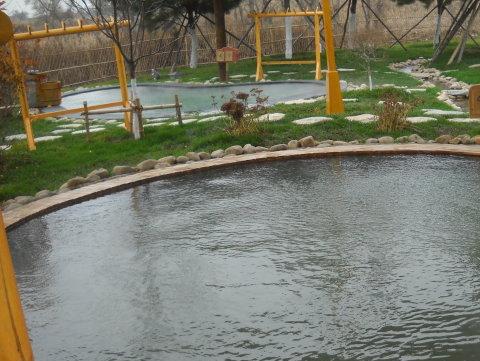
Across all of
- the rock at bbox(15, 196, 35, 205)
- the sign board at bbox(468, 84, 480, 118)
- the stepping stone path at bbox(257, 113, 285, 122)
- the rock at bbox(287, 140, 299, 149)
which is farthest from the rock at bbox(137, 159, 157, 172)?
the sign board at bbox(468, 84, 480, 118)

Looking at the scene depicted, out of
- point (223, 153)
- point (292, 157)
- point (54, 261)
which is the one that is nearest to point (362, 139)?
point (292, 157)

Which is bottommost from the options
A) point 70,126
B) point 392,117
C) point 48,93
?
point 70,126

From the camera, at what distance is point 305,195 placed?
5910mm

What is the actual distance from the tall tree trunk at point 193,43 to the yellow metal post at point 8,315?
19530 millimetres

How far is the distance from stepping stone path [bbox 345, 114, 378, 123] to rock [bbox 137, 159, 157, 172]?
9.69 feet

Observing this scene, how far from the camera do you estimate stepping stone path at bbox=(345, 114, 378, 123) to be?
880 cm

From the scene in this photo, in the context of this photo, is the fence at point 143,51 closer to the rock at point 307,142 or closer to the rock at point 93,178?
the rock at point 307,142

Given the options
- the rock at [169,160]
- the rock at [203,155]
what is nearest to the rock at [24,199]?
the rock at [169,160]

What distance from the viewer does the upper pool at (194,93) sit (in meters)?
13.8

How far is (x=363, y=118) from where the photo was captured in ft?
29.4

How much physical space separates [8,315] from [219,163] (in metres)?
5.07

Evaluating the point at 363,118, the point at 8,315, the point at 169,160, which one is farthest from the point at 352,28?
the point at 8,315

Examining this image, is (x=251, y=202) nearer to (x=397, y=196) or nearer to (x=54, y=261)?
(x=397, y=196)

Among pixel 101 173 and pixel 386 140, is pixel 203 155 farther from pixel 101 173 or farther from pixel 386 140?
pixel 386 140
